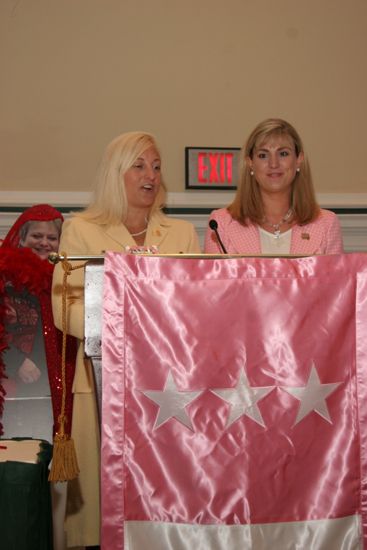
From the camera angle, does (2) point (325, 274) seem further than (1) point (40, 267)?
No

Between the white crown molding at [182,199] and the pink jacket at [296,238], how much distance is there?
1391mm


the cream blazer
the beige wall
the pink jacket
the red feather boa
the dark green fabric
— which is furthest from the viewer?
the beige wall

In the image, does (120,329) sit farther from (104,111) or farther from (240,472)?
(104,111)

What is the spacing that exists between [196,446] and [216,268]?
42cm

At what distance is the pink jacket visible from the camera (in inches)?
104

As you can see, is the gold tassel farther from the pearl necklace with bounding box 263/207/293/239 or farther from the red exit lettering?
the red exit lettering

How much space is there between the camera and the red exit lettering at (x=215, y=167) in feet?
13.6

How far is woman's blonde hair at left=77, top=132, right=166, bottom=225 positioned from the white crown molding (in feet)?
3.99

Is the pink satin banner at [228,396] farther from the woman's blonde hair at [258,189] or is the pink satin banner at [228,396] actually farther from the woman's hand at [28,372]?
the woman's hand at [28,372]

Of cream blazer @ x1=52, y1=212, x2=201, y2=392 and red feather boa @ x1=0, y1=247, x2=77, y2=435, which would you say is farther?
red feather boa @ x1=0, y1=247, x2=77, y2=435

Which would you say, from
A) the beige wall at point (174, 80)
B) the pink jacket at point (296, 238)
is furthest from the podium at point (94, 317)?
the beige wall at point (174, 80)

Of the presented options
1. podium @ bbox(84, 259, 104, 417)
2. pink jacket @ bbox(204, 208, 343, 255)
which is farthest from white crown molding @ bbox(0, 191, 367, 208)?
podium @ bbox(84, 259, 104, 417)

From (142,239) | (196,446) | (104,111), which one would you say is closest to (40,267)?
(142,239)

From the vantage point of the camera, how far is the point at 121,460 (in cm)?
178
